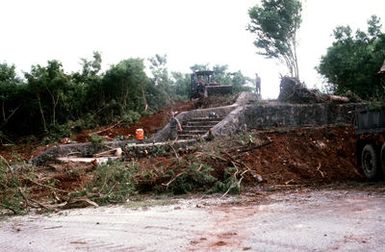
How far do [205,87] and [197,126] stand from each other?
10475mm

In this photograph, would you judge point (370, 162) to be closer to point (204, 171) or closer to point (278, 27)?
point (204, 171)

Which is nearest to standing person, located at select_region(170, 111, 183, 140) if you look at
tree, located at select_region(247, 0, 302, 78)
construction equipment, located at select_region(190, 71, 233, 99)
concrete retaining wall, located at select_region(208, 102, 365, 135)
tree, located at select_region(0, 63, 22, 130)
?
concrete retaining wall, located at select_region(208, 102, 365, 135)

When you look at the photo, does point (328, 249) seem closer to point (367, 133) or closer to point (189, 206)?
point (189, 206)

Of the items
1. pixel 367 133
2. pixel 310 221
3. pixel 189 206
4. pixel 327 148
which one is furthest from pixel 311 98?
pixel 310 221

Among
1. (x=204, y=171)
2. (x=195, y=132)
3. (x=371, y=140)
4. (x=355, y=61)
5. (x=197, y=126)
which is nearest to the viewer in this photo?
(x=204, y=171)

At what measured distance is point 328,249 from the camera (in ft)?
18.0

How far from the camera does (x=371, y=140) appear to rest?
12.6 meters

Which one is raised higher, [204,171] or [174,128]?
[174,128]

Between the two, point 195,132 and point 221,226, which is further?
point 195,132

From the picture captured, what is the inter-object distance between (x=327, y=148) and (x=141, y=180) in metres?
6.06

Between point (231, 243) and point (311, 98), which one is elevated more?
point (311, 98)

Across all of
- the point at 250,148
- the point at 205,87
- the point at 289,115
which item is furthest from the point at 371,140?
the point at 205,87

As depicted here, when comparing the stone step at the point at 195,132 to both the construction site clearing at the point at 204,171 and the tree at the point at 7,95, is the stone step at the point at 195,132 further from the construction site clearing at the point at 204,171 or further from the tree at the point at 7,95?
the tree at the point at 7,95

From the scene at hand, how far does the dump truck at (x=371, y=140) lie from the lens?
38.5 feet
